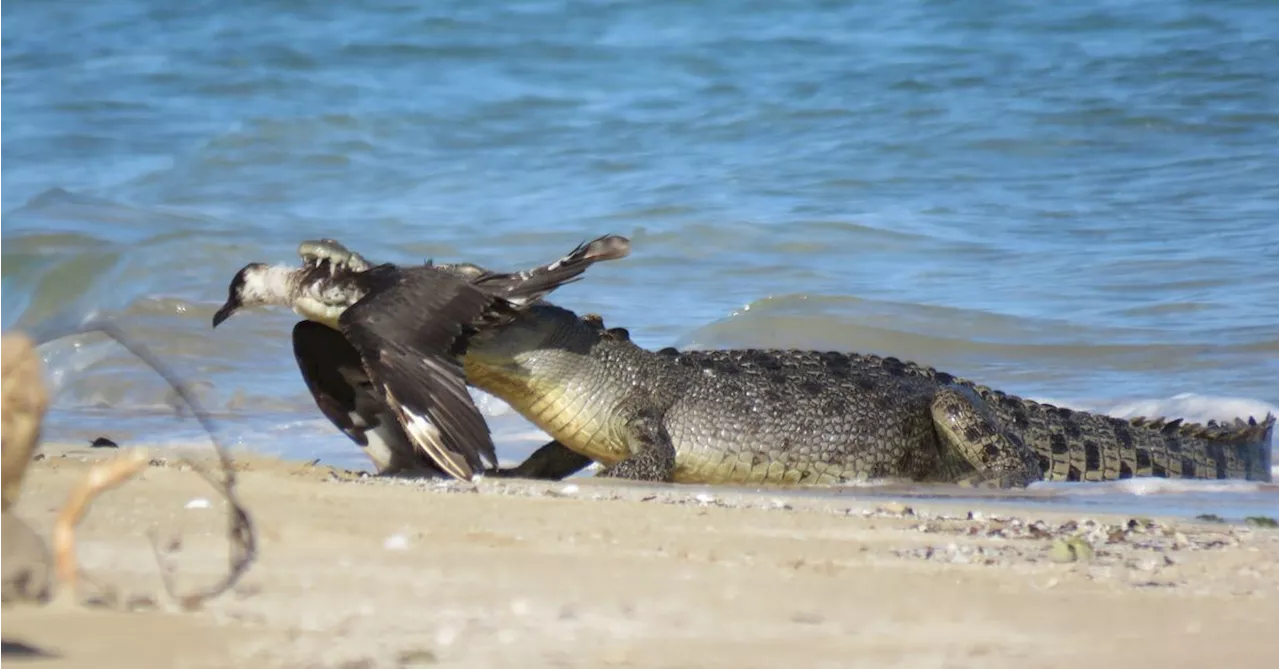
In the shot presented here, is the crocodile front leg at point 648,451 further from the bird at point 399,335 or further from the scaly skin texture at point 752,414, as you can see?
the bird at point 399,335

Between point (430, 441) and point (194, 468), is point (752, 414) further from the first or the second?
point (194, 468)

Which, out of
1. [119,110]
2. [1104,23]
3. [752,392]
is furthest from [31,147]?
[752,392]

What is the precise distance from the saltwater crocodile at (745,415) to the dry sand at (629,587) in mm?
1621

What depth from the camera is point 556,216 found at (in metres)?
15.3

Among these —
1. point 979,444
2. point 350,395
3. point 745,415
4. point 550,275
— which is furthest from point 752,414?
point 350,395

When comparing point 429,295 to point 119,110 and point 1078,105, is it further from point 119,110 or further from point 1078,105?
point 119,110

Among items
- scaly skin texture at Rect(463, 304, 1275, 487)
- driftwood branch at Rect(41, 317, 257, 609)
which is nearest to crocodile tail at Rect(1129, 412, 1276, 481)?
scaly skin texture at Rect(463, 304, 1275, 487)

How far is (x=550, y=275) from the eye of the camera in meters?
6.82

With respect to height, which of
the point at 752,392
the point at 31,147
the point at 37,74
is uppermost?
the point at 37,74

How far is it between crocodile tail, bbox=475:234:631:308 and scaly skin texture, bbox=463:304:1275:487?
0.18 m

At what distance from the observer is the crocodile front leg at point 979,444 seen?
725cm

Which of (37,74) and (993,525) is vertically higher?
(37,74)

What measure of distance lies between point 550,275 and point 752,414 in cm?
103

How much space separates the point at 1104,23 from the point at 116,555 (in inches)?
742
